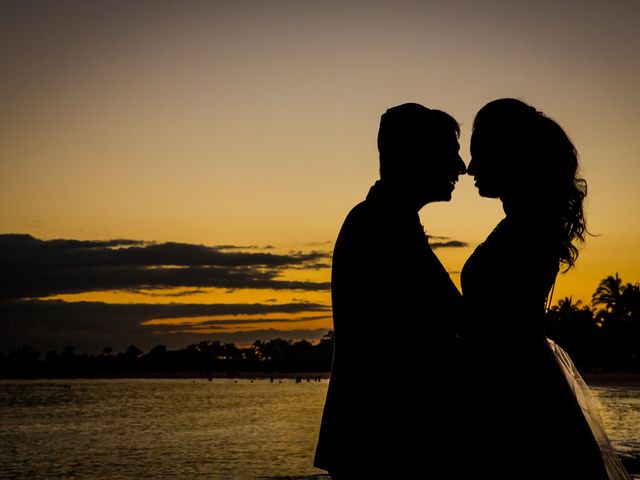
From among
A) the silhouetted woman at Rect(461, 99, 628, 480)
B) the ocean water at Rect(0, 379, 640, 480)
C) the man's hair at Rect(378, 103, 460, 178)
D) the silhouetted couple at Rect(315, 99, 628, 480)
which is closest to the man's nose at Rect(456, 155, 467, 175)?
the silhouetted couple at Rect(315, 99, 628, 480)

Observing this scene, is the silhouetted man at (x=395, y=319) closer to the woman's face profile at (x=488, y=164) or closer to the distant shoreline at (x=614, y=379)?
the woman's face profile at (x=488, y=164)

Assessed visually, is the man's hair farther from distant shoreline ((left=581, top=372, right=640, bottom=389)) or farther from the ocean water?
distant shoreline ((left=581, top=372, right=640, bottom=389))

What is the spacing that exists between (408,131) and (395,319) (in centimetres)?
71

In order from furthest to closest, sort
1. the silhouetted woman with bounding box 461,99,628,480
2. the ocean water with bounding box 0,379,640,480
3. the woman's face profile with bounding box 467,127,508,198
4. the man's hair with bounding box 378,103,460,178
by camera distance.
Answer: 1. the ocean water with bounding box 0,379,640,480
2. the woman's face profile with bounding box 467,127,508,198
3. the silhouetted woman with bounding box 461,99,628,480
4. the man's hair with bounding box 378,103,460,178

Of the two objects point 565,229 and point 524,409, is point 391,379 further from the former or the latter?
point 565,229

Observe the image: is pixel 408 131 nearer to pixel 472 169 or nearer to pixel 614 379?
pixel 472 169

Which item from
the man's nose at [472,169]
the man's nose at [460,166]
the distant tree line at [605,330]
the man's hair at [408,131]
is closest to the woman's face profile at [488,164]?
the man's nose at [472,169]

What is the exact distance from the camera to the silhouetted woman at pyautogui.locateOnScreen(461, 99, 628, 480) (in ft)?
11.4

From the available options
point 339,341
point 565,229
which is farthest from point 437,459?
point 565,229

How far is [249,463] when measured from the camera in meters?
37.0

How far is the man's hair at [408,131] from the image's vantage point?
2951mm

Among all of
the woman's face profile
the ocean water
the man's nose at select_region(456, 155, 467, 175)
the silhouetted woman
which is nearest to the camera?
the man's nose at select_region(456, 155, 467, 175)

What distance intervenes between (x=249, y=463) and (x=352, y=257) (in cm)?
3577

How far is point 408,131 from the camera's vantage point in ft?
9.67
